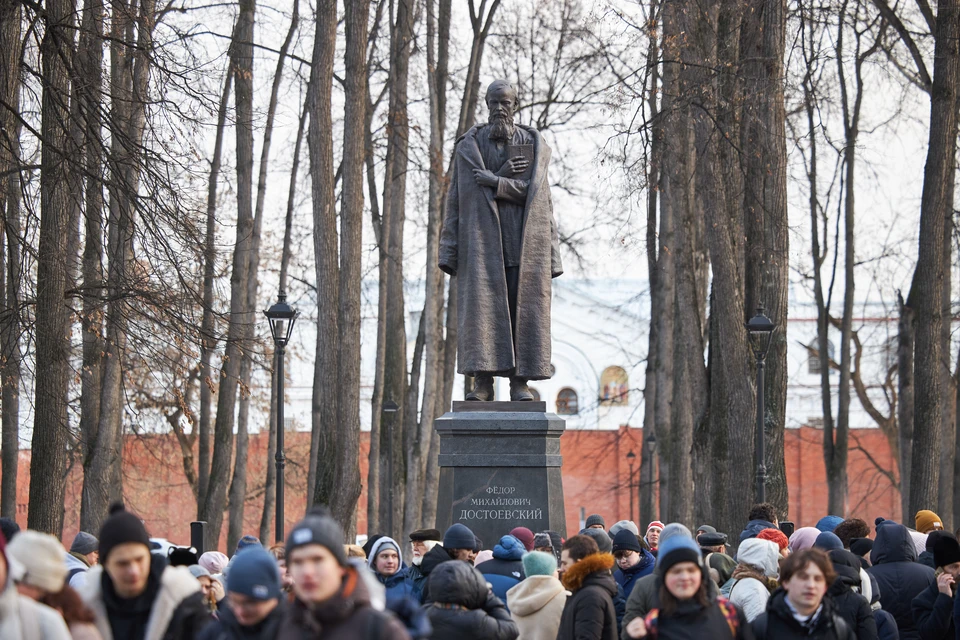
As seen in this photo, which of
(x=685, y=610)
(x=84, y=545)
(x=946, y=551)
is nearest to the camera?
(x=685, y=610)

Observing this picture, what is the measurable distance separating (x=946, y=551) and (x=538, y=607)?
2.60 meters

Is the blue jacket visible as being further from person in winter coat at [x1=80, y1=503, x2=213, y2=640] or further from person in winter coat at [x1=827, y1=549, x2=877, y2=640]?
person in winter coat at [x1=80, y1=503, x2=213, y2=640]

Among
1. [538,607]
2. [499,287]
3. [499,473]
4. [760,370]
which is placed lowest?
[538,607]

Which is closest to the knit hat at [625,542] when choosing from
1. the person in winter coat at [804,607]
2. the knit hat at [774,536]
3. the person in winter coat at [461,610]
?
the knit hat at [774,536]

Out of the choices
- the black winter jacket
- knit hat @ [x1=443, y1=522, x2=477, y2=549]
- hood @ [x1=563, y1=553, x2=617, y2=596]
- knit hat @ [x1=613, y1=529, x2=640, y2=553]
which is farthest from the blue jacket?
the black winter jacket

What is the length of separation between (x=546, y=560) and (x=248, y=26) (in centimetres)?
1842

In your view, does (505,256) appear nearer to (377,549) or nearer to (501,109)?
(501,109)

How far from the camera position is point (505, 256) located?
12.8 metres

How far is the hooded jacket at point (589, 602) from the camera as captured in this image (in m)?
7.39

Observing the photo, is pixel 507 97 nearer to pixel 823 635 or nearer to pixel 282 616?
pixel 823 635

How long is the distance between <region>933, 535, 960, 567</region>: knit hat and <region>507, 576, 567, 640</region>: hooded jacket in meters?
2.41

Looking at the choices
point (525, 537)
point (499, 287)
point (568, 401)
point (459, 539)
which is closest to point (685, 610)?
point (459, 539)

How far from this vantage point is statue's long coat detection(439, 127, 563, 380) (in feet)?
41.2

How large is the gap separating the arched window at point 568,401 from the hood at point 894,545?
45.7 meters
